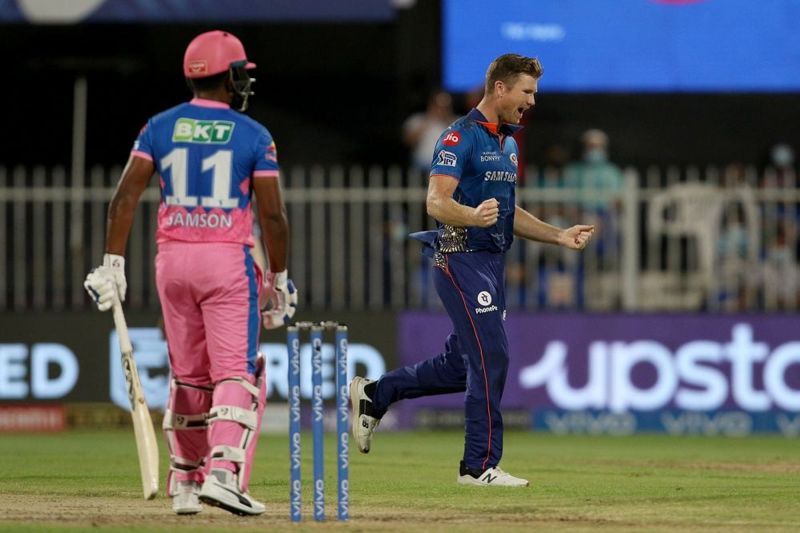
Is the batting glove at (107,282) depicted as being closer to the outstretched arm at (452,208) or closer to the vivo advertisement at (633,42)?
the outstretched arm at (452,208)

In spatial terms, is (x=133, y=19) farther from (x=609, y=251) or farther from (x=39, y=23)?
(x=609, y=251)

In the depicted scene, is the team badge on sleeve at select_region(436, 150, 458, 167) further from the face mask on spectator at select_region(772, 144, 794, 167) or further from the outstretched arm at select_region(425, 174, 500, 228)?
the face mask on spectator at select_region(772, 144, 794, 167)

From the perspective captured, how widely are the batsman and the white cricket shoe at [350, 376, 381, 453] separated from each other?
6.70 ft

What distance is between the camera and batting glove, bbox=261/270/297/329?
27.3ft

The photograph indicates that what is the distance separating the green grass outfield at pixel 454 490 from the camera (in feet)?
26.1

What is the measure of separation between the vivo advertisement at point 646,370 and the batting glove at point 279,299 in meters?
7.89

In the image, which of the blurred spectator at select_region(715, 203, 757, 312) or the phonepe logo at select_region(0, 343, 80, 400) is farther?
the blurred spectator at select_region(715, 203, 757, 312)

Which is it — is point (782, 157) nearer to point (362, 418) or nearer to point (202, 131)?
point (362, 418)

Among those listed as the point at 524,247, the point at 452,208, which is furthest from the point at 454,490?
the point at 524,247

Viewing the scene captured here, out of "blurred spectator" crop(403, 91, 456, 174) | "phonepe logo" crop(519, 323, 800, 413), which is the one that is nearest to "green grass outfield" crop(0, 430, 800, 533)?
"phonepe logo" crop(519, 323, 800, 413)

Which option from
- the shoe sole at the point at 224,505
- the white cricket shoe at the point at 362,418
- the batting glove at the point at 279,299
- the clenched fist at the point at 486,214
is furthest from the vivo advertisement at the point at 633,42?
the shoe sole at the point at 224,505

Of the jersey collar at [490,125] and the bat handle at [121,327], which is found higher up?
the jersey collar at [490,125]

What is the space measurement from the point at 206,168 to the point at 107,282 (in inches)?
28.4

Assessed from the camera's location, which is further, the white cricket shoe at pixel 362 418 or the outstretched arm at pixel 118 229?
the white cricket shoe at pixel 362 418
